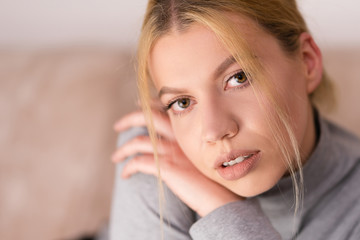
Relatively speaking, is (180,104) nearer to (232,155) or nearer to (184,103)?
(184,103)

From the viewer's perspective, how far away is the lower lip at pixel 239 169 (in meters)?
0.86

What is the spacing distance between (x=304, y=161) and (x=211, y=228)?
12.5 inches

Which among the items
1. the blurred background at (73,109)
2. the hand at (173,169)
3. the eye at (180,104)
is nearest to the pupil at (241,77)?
the eye at (180,104)

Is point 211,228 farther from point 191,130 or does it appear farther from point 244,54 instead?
point 244,54

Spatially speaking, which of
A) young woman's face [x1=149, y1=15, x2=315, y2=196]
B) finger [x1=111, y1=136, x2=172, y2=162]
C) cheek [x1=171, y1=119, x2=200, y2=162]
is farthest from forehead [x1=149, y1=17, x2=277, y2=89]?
finger [x1=111, y1=136, x2=172, y2=162]

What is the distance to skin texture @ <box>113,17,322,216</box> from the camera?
0.83 meters

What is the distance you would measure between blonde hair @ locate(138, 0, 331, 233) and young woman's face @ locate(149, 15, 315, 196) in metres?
0.01

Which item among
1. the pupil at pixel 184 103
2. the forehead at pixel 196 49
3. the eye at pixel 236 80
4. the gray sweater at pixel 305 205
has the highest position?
the forehead at pixel 196 49

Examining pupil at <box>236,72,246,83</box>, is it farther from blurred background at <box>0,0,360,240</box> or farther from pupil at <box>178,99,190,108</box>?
blurred background at <box>0,0,360,240</box>

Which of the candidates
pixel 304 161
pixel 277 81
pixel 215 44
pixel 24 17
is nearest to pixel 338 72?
pixel 304 161

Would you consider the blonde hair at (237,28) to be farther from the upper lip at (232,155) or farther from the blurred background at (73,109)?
the blurred background at (73,109)

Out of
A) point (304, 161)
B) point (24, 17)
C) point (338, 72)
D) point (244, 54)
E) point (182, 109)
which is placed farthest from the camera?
point (24, 17)

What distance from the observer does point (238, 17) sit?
852mm

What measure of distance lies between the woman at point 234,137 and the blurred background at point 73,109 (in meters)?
0.51
